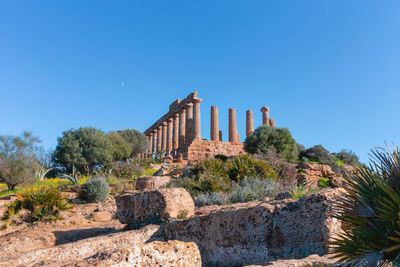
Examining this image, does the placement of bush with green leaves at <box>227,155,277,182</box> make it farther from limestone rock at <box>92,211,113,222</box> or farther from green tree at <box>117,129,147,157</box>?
green tree at <box>117,129,147,157</box>

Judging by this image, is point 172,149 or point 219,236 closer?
point 219,236

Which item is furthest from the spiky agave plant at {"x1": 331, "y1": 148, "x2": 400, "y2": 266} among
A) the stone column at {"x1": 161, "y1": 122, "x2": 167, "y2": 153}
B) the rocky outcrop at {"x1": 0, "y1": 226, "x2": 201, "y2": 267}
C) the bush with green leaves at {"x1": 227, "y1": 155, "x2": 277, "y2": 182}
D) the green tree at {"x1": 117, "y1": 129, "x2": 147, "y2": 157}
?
the stone column at {"x1": 161, "y1": 122, "x2": 167, "y2": 153}

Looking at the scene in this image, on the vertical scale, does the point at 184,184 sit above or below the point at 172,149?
below

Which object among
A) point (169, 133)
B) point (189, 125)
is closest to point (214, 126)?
point (189, 125)

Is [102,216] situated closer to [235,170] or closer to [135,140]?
[235,170]

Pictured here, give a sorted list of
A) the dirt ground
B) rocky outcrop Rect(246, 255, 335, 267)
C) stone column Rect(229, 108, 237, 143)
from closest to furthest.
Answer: rocky outcrop Rect(246, 255, 335, 267), the dirt ground, stone column Rect(229, 108, 237, 143)

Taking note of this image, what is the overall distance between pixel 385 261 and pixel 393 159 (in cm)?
106

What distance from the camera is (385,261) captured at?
384 cm

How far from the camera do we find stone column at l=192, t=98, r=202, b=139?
37.8 meters

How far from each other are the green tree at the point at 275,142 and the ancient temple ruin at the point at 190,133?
1646 millimetres

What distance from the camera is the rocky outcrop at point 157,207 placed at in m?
8.77

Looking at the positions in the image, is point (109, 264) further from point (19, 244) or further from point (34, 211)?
point (34, 211)

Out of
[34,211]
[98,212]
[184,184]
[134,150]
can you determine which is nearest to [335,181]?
[184,184]

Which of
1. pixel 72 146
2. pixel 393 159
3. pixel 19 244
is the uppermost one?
pixel 72 146
